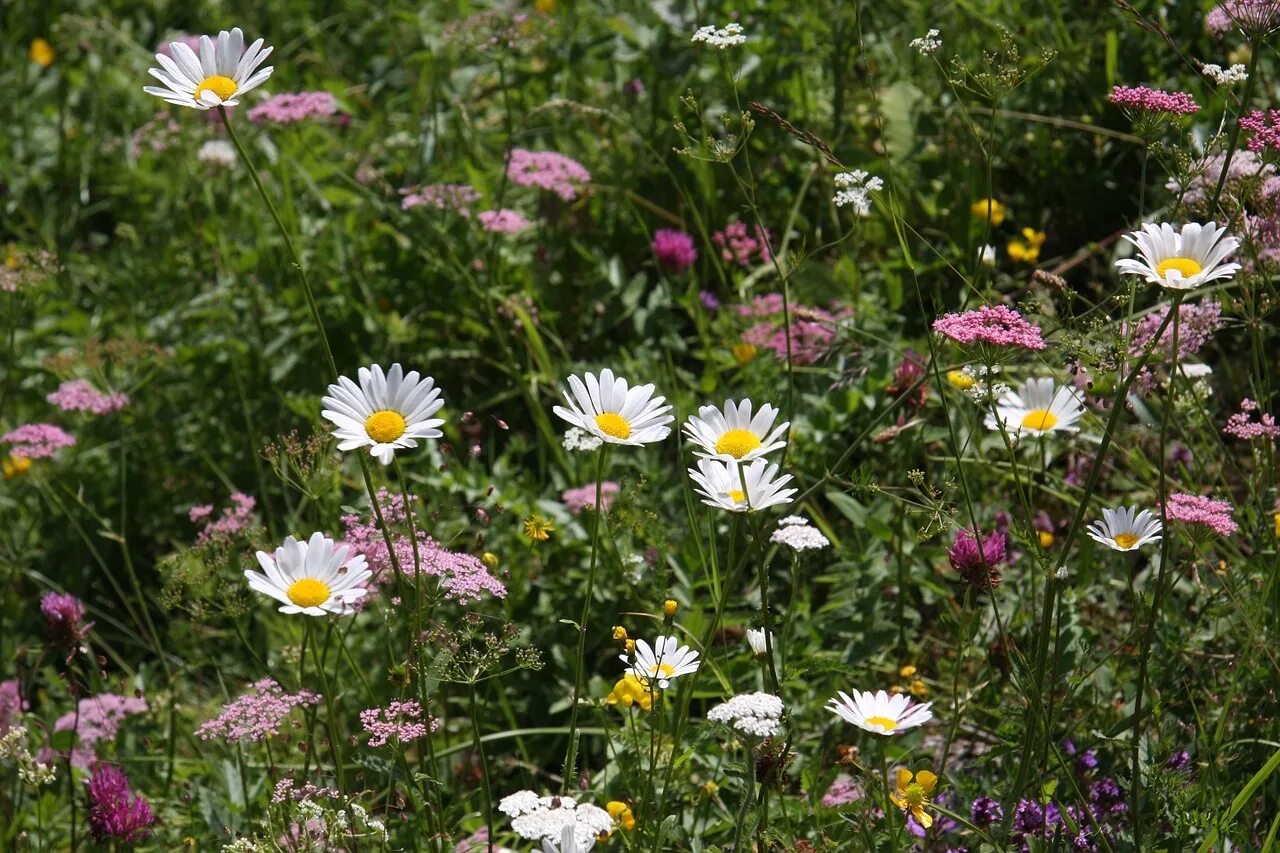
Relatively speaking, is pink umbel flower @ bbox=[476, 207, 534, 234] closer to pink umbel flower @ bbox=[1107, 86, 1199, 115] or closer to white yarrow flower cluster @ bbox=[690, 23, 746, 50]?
white yarrow flower cluster @ bbox=[690, 23, 746, 50]

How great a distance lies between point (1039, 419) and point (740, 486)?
0.68 m

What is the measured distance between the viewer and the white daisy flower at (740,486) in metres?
1.70

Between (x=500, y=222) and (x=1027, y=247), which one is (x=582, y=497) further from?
(x=1027, y=247)

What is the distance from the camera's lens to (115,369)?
12.0 feet

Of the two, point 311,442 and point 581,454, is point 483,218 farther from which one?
point 311,442

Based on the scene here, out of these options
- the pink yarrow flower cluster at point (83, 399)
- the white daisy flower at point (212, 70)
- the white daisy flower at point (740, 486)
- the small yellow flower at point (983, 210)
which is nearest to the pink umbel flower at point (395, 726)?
the white daisy flower at point (740, 486)

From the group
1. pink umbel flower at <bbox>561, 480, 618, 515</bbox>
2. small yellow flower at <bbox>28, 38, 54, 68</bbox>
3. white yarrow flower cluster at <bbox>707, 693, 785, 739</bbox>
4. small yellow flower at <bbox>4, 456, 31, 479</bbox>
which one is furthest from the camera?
small yellow flower at <bbox>28, 38, 54, 68</bbox>

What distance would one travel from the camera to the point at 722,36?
2248 mm

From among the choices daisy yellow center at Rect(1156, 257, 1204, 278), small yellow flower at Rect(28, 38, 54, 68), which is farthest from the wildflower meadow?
small yellow flower at Rect(28, 38, 54, 68)

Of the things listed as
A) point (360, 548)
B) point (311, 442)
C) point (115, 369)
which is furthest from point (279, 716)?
point (115, 369)

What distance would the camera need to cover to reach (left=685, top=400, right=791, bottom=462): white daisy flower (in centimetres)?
179

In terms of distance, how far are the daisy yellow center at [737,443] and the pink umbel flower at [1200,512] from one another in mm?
608

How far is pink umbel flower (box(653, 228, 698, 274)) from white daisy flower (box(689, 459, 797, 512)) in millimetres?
1424

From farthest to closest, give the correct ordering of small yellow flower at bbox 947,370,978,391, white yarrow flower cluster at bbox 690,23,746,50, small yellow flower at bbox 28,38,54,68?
small yellow flower at bbox 28,38,54,68 < white yarrow flower cluster at bbox 690,23,746,50 < small yellow flower at bbox 947,370,978,391
